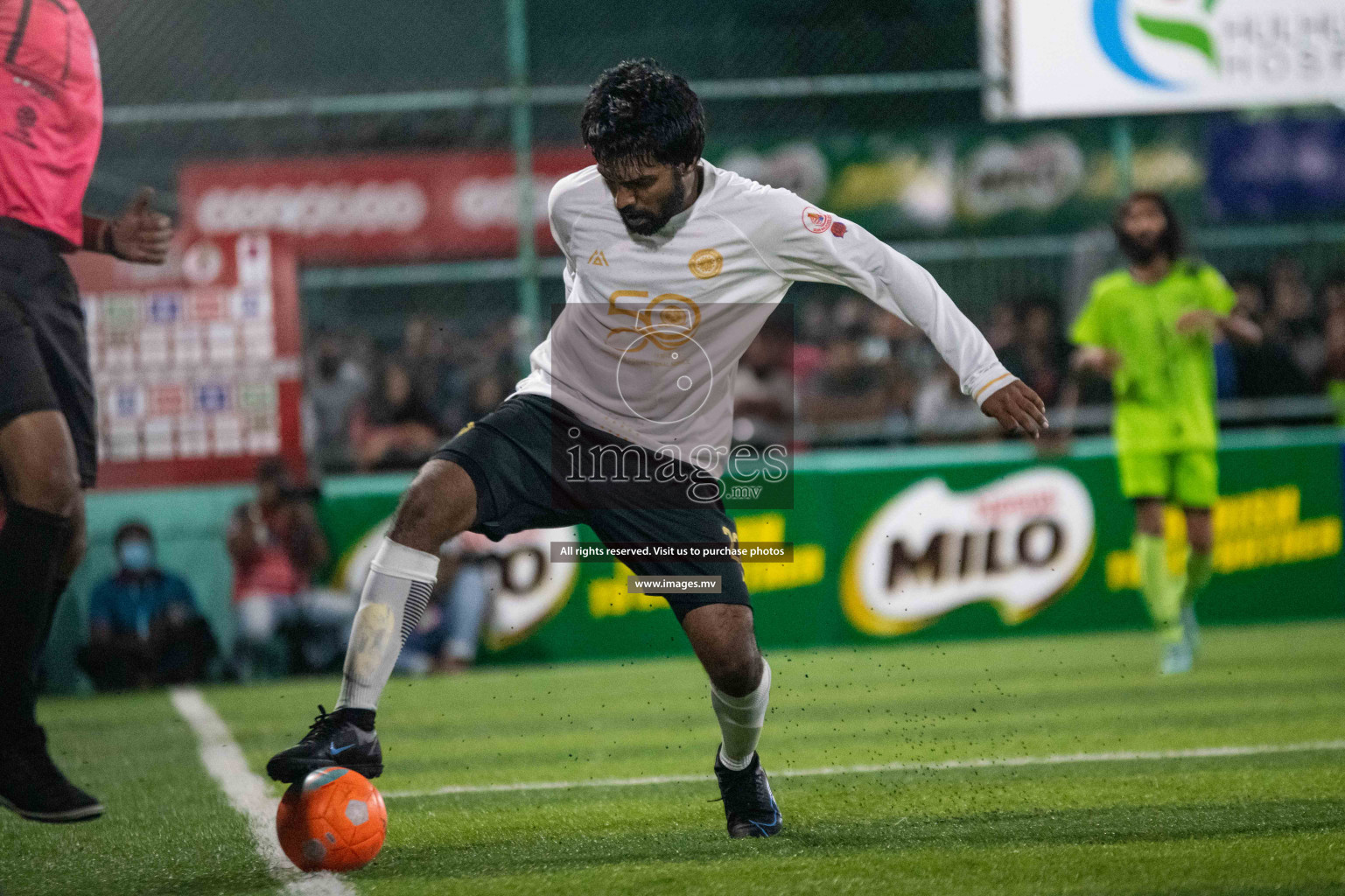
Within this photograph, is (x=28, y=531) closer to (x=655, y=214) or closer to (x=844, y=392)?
(x=655, y=214)

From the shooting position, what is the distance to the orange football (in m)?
4.01

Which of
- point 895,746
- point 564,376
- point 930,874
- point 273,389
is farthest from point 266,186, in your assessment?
point 930,874

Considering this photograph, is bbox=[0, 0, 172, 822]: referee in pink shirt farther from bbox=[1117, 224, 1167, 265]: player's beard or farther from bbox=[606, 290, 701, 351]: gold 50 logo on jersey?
bbox=[1117, 224, 1167, 265]: player's beard

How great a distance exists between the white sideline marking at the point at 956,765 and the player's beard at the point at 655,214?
2115mm

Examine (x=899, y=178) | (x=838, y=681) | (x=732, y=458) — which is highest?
(x=899, y=178)

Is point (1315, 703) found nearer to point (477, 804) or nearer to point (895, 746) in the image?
point (895, 746)

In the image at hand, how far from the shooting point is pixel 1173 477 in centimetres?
900

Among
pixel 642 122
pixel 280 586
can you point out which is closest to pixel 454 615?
pixel 280 586

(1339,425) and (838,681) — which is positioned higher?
(1339,425)

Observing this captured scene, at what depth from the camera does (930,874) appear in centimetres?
385

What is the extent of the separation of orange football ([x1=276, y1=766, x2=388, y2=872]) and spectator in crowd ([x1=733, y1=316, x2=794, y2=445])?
23.5ft

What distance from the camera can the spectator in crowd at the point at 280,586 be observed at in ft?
33.7

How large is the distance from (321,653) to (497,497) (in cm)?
642

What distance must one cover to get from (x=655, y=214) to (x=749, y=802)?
1.61 meters
